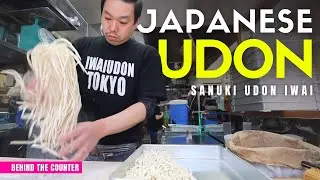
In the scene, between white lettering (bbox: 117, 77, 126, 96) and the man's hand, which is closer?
the man's hand

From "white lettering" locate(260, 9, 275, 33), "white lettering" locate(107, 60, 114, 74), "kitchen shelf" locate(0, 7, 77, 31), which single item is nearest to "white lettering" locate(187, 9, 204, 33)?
"white lettering" locate(260, 9, 275, 33)

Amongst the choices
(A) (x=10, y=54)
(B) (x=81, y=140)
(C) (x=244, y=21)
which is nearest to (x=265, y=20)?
(C) (x=244, y=21)

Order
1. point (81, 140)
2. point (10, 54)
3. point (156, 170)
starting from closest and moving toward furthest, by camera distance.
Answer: point (156, 170)
point (81, 140)
point (10, 54)

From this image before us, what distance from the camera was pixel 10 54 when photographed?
1277 mm

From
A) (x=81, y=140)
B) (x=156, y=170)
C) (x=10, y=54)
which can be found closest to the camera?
(x=156, y=170)

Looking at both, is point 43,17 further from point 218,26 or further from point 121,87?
point 218,26

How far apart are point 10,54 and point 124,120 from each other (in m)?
0.56

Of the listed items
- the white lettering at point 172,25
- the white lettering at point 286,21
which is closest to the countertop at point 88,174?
the white lettering at point 172,25

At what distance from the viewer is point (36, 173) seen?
110 centimetres

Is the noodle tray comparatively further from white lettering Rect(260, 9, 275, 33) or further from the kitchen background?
white lettering Rect(260, 9, 275, 33)

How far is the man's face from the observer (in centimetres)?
124

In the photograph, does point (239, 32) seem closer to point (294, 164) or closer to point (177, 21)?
point (177, 21)

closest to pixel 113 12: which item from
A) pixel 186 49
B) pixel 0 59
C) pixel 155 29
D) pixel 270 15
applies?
pixel 155 29

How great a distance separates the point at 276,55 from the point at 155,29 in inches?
21.0
